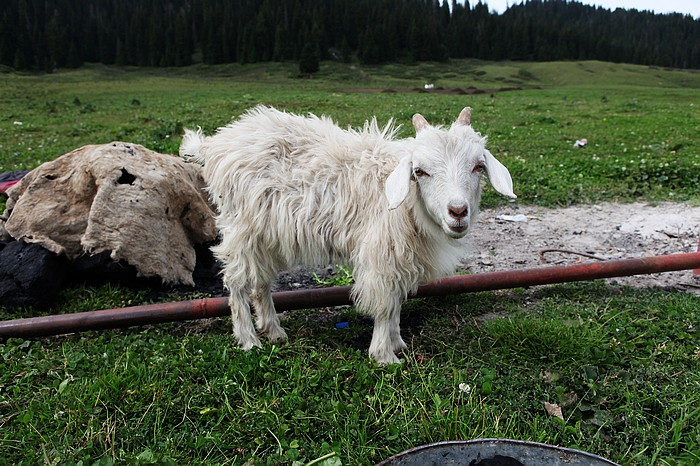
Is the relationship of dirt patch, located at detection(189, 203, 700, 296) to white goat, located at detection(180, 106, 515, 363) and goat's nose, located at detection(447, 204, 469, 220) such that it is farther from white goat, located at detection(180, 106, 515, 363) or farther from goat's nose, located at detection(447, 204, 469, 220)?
goat's nose, located at detection(447, 204, 469, 220)

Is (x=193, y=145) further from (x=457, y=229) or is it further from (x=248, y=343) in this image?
(x=457, y=229)

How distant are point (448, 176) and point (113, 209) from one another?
126 inches

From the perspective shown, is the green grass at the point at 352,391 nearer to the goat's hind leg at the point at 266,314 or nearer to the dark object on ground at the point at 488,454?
the goat's hind leg at the point at 266,314

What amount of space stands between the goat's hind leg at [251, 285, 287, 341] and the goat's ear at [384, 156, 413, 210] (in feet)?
4.80

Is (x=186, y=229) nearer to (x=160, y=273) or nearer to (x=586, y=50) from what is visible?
(x=160, y=273)

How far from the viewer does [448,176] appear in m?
3.23

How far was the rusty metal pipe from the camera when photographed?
3826 mm

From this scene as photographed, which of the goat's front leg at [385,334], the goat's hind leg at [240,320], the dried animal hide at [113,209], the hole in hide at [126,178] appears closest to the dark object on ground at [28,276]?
the dried animal hide at [113,209]

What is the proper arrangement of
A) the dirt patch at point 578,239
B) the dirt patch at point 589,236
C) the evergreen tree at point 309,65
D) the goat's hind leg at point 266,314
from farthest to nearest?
the evergreen tree at point 309,65 < the dirt patch at point 589,236 < the dirt patch at point 578,239 < the goat's hind leg at point 266,314

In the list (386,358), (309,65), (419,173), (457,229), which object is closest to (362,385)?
(386,358)

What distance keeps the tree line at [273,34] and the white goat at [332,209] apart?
6990 cm

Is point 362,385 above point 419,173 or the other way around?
the other way around

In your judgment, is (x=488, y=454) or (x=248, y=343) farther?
(x=248, y=343)

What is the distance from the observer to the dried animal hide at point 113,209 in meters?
4.64
